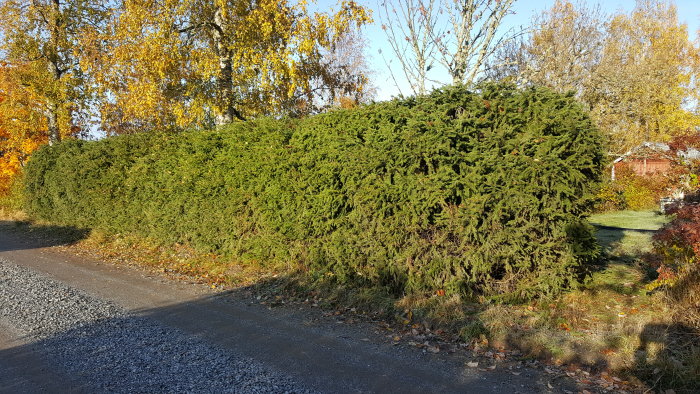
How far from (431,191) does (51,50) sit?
2085 cm

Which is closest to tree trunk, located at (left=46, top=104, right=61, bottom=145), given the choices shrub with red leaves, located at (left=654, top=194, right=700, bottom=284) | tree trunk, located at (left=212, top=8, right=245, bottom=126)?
tree trunk, located at (left=212, top=8, right=245, bottom=126)

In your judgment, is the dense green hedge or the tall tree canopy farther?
the tall tree canopy

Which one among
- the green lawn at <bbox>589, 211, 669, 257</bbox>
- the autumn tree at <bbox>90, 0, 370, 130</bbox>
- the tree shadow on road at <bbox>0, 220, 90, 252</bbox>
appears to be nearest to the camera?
the green lawn at <bbox>589, 211, 669, 257</bbox>

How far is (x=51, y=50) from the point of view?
21016 millimetres

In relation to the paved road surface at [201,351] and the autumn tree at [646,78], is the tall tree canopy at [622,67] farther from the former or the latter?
the paved road surface at [201,351]

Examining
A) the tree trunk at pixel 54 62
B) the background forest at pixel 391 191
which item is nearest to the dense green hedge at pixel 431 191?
the background forest at pixel 391 191

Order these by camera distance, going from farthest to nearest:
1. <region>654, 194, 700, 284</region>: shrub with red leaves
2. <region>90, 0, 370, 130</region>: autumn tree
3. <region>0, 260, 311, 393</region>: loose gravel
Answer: <region>90, 0, 370, 130</region>: autumn tree < <region>654, 194, 700, 284</region>: shrub with red leaves < <region>0, 260, 311, 393</region>: loose gravel

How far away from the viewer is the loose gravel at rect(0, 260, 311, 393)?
15.0 ft

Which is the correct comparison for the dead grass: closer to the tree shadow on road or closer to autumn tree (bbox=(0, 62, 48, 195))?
the tree shadow on road

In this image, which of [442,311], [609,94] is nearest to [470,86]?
[442,311]

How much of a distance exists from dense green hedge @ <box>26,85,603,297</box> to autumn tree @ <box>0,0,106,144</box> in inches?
613

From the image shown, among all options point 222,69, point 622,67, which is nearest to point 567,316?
point 222,69

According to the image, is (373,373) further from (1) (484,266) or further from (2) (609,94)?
(2) (609,94)

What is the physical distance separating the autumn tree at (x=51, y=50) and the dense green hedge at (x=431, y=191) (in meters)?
15.6
